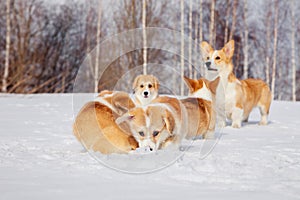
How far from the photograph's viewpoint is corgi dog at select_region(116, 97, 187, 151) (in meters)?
3.05

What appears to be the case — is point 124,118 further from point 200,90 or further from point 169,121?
point 200,90

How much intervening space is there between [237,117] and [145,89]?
210 centimetres

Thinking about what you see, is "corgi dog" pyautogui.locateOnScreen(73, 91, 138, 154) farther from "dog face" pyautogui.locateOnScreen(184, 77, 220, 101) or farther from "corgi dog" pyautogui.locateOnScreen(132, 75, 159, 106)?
"dog face" pyautogui.locateOnScreen(184, 77, 220, 101)

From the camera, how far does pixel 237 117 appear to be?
5719 mm

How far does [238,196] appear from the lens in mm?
2062

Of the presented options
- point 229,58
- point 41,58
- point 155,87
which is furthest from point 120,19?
point 155,87

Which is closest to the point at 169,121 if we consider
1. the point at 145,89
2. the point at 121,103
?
the point at 121,103

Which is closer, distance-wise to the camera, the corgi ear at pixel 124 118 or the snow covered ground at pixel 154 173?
the snow covered ground at pixel 154 173

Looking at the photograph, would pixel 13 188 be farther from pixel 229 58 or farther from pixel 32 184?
pixel 229 58

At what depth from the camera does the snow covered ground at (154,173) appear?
6.86 ft

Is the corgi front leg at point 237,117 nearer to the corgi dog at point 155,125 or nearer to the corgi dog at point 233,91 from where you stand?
the corgi dog at point 233,91

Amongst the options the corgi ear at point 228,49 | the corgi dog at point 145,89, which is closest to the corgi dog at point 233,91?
the corgi ear at point 228,49

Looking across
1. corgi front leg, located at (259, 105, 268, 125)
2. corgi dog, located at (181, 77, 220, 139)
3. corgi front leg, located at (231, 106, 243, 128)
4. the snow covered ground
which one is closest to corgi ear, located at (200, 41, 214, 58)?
corgi front leg, located at (231, 106, 243, 128)

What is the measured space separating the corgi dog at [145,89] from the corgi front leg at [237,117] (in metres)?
1.93
